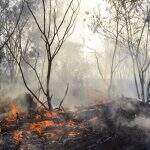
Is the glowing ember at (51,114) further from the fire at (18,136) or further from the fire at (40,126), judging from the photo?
the fire at (18,136)

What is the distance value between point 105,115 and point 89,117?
807 mm

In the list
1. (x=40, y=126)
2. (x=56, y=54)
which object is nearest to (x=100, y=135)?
(x=40, y=126)

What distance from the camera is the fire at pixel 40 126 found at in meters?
15.0

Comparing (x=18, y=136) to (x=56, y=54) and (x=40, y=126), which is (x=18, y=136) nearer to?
(x=40, y=126)

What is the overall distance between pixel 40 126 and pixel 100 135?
2.65 meters

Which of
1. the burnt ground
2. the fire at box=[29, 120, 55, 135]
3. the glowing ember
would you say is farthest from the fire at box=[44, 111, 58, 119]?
the fire at box=[29, 120, 55, 135]

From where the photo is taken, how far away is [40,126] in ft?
50.2

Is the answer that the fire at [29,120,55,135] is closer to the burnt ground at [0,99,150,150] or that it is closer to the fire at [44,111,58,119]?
the burnt ground at [0,99,150,150]

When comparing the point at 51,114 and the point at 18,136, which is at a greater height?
the point at 51,114

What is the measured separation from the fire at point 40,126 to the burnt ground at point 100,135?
22 centimetres

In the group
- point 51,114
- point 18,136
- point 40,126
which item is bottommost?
point 18,136

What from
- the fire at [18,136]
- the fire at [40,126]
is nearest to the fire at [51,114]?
the fire at [40,126]

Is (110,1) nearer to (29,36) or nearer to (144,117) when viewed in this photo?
(144,117)

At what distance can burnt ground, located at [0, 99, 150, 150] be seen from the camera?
13602 millimetres
